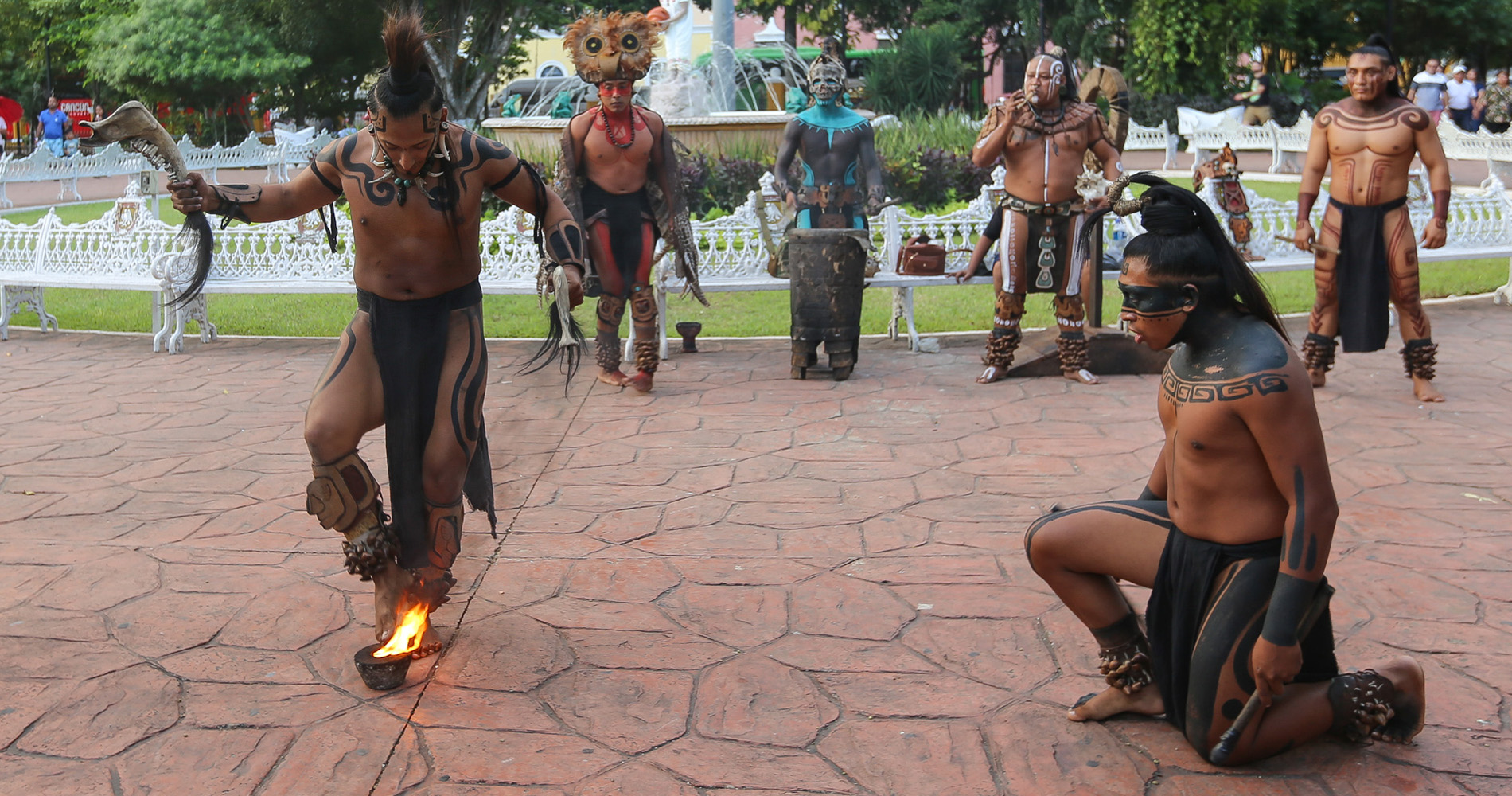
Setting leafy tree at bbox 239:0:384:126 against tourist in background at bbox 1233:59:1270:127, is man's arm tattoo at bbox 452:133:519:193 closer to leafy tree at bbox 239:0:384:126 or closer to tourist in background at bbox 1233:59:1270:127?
tourist in background at bbox 1233:59:1270:127

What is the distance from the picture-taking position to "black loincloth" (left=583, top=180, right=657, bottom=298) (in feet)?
26.0

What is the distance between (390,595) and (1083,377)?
5265 mm

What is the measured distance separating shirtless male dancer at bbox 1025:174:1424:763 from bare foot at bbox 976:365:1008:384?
4.69 m

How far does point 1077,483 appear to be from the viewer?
233 inches

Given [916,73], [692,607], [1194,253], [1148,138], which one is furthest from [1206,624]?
[916,73]

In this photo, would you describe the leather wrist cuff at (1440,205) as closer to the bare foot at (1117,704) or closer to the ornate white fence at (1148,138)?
the bare foot at (1117,704)

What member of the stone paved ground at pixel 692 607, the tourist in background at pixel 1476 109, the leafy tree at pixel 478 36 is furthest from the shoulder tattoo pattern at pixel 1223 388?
the leafy tree at pixel 478 36

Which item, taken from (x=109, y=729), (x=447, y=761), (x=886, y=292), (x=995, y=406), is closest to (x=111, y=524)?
(x=109, y=729)

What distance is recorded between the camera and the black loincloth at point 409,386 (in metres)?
3.95

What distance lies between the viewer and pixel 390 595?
3998 millimetres

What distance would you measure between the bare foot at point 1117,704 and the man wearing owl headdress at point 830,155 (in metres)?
5.43

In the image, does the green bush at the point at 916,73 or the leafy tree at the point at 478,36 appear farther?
the green bush at the point at 916,73

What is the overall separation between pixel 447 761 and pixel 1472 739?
272 centimetres

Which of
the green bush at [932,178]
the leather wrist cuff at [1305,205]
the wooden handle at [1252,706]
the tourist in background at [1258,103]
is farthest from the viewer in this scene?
the tourist in background at [1258,103]
